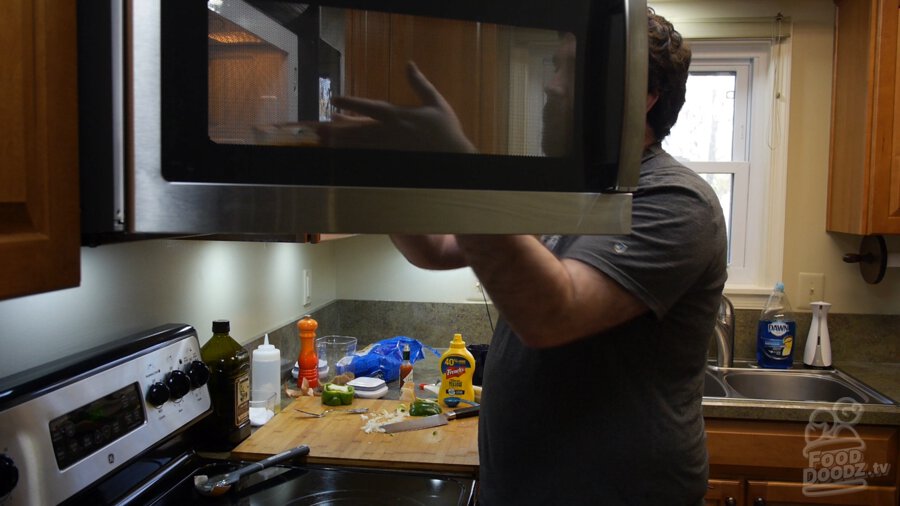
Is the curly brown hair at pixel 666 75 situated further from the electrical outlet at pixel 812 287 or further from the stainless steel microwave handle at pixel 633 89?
the electrical outlet at pixel 812 287

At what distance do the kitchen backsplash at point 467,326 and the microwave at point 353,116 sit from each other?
1.91m

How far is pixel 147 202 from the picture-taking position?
0.53 meters

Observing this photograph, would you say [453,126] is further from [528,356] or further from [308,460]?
[308,460]

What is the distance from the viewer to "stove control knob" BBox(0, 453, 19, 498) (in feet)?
2.77

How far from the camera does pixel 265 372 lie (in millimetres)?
1699

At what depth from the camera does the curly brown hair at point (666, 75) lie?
1195 millimetres

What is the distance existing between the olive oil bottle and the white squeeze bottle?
0.22 m

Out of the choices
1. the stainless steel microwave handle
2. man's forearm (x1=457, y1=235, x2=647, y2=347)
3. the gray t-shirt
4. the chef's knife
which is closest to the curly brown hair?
the gray t-shirt

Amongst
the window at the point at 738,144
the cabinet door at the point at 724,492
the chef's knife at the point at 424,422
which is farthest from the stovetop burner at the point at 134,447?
the window at the point at 738,144

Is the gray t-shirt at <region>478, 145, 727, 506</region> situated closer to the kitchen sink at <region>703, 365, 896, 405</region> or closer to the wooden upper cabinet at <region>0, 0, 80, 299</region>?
the wooden upper cabinet at <region>0, 0, 80, 299</region>

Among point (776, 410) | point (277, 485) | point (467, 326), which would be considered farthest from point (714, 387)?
point (277, 485)

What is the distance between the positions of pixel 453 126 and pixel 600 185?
136 mm

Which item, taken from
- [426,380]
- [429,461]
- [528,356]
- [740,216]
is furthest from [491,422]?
[740,216]

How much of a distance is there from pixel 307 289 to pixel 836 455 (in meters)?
1.60
